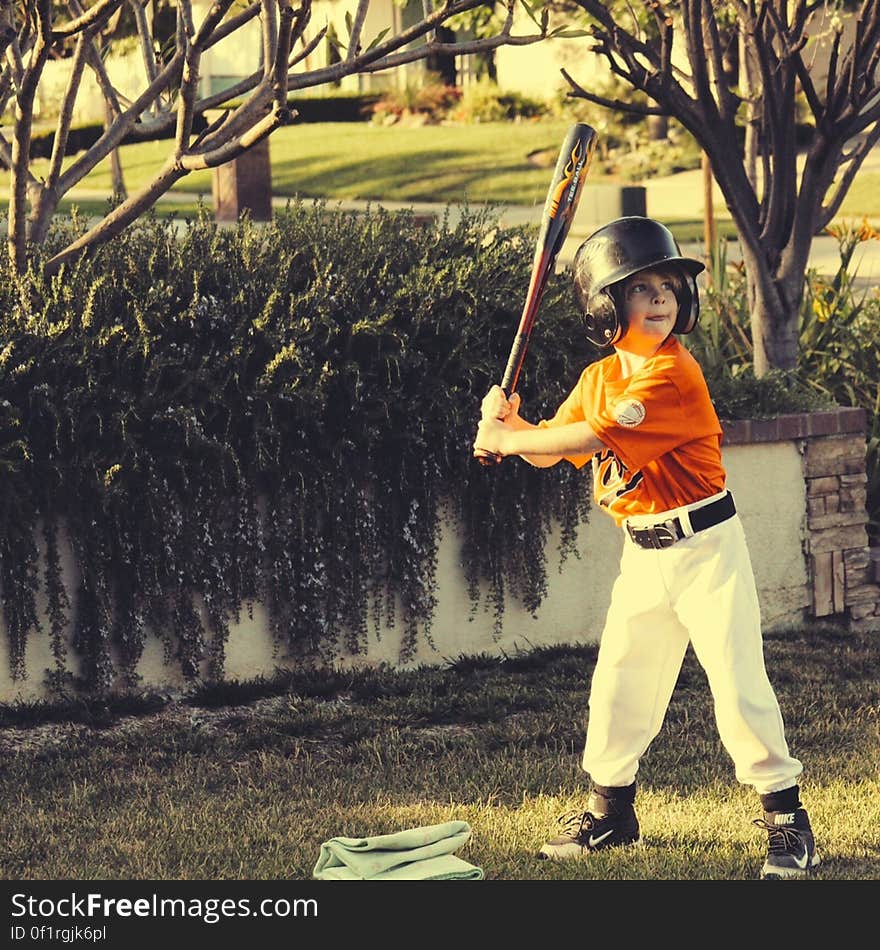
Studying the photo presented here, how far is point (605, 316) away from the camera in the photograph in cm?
453

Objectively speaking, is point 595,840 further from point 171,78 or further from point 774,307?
point 774,307

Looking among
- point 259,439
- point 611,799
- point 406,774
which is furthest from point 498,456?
point 259,439

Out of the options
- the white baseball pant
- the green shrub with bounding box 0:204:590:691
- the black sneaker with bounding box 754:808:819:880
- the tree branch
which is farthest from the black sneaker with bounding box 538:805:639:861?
the tree branch

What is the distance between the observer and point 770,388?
7.59 m

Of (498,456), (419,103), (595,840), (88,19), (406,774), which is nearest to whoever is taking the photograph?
(498,456)

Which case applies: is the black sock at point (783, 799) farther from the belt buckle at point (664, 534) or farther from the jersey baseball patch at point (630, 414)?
the jersey baseball patch at point (630, 414)

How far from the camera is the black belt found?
4.50 metres

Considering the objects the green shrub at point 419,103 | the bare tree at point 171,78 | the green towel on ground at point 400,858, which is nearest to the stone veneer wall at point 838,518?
the bare tree at point 171,78

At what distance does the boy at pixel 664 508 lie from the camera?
14.6 ft

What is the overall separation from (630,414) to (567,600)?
2.83 metres

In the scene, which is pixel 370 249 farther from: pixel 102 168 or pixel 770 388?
pixel 102 168

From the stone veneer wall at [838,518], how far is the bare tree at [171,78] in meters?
2.31

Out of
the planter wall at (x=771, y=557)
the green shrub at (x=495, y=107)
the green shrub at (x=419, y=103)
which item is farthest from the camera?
the green shrub at (x=419, y=103)

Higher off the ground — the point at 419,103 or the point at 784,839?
the point at 419,103
